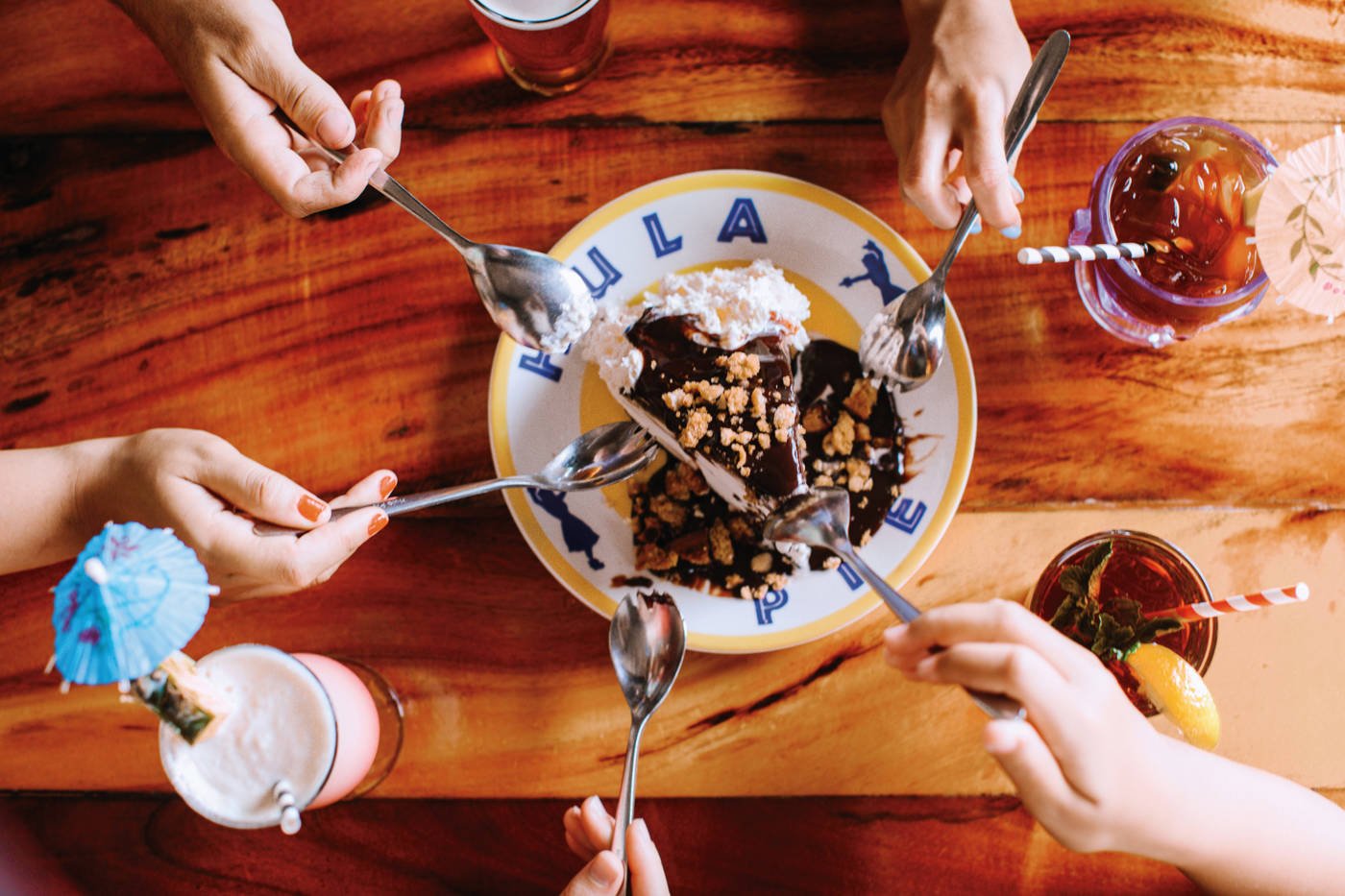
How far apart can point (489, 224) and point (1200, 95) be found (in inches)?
55.7

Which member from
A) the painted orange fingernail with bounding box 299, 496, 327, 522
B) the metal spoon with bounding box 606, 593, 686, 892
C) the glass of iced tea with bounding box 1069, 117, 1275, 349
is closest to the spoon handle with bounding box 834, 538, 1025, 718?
the metal spoon with bounding box 606, 593, 686, 892

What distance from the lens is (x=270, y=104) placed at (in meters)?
1.50

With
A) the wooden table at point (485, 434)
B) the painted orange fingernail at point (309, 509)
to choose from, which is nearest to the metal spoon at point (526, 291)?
the wooden table at point (485, 434)

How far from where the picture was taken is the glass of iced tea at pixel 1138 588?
1458 millimetres

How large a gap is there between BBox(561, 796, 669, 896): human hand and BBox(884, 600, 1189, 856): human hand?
1.91 ft

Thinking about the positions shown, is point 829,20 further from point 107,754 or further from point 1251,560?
point 107,754

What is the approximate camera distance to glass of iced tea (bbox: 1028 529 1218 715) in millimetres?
1458

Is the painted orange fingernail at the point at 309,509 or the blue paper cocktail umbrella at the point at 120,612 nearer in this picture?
the blue paper cocktail umbrella at the point at 120,612

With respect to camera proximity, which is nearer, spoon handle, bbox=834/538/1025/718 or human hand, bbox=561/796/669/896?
spoon handle, bbox=834/538/1025/718

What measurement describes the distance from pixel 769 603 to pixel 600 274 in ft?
2.26

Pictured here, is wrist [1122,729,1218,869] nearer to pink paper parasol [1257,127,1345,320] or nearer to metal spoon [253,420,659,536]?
pink paper parasol [1257,127,1345,320]

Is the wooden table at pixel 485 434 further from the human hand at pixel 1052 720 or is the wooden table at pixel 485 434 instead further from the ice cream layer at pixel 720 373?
the human hand at pixel 1052 720

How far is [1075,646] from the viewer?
3.88 ft

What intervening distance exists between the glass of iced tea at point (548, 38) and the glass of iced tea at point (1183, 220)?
978 mm
